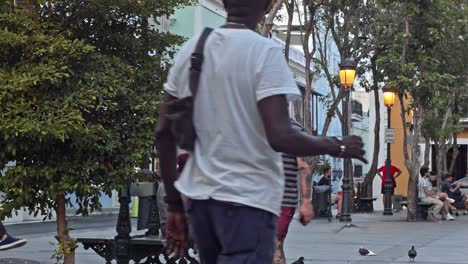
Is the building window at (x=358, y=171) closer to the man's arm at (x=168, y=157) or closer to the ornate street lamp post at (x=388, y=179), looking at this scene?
the ornate street lamp post at (x=388, y=179)

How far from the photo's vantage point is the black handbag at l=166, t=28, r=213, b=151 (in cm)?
333

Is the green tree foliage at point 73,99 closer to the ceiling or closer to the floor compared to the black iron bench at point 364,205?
closer to the ceiling

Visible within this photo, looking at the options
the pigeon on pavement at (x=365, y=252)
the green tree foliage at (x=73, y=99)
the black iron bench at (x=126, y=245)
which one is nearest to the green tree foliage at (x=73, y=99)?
the green tree foliage at (x=73, y=99)

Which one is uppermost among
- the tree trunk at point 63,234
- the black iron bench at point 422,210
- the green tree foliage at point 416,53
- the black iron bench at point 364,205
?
the green tree foliage at point 416,53

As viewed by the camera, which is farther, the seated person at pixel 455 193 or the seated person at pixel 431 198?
the seated person at pixel 455 193

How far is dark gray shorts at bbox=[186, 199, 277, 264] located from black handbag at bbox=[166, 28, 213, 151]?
0.22 metres

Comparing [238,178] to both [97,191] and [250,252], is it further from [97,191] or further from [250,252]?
[97,191]

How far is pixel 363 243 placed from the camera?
16.6 meters

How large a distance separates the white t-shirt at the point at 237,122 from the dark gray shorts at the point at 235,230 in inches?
1.2

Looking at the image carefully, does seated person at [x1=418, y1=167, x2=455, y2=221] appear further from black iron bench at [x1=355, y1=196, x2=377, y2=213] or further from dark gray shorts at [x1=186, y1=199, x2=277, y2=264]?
dark gray shorts at [x1=186, y1=199, x2=277, y2=264]

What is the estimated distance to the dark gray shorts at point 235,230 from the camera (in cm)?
319

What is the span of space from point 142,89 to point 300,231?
11.6m

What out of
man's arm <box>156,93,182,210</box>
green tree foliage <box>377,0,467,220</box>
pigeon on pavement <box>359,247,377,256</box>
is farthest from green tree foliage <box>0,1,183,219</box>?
green tree foliage <box>377,0,467,220</box>

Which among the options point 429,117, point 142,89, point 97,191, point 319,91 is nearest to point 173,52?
point 142,89
